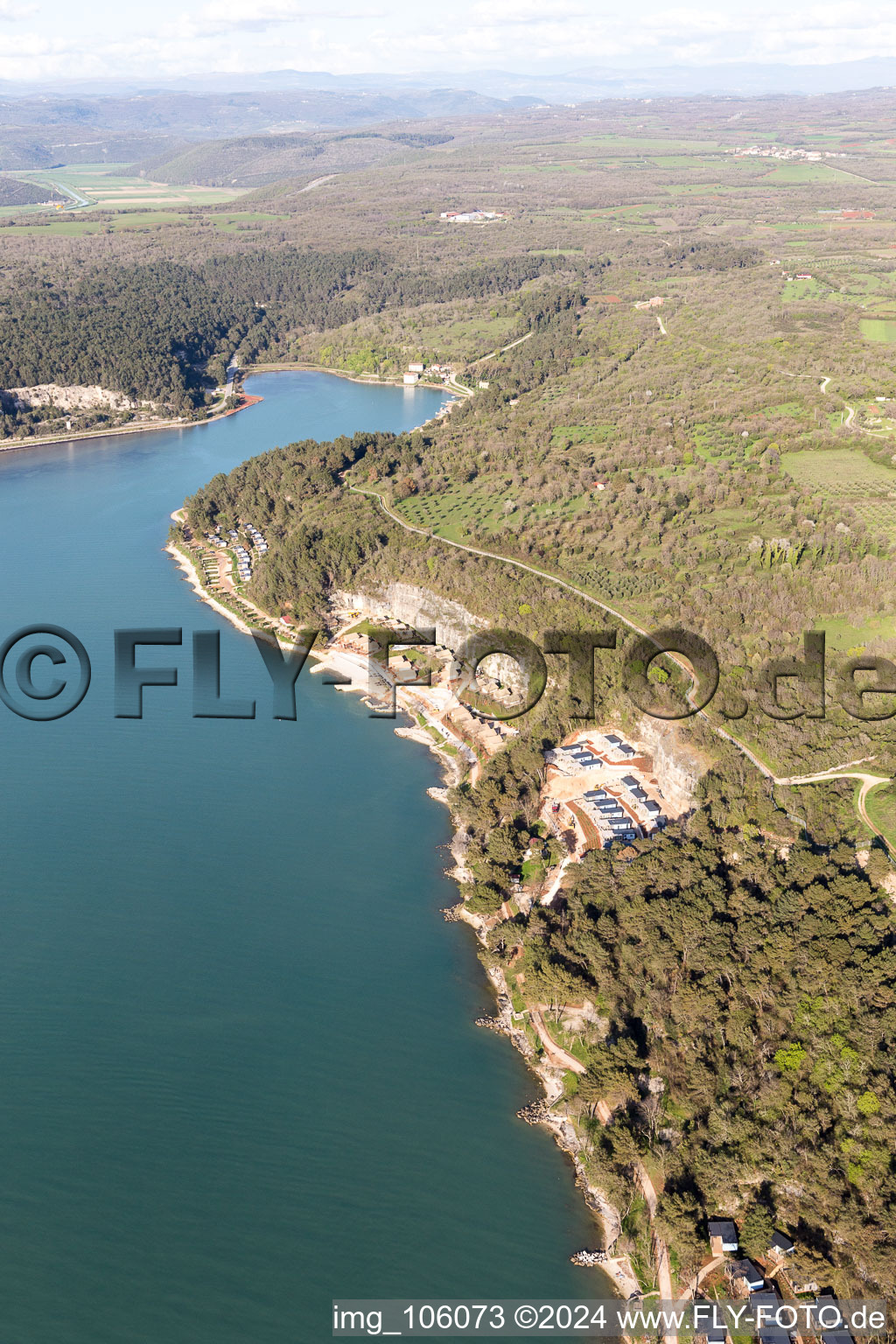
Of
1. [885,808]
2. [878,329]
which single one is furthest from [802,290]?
[885,808]

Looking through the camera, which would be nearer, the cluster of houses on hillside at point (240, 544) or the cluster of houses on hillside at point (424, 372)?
the cluster of houses on hillside at point (240, 544)

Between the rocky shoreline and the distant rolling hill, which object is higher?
the distant rolling hill

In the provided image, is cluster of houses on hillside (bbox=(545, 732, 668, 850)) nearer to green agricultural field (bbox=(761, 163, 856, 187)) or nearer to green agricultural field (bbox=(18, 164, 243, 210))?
green agricultural field (bbox=(761, 163, 856, 187))

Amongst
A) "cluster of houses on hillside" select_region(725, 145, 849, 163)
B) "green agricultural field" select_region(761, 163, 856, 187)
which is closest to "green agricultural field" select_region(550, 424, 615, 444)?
"green agricultural field" select_region(761, 163, 856, 187)

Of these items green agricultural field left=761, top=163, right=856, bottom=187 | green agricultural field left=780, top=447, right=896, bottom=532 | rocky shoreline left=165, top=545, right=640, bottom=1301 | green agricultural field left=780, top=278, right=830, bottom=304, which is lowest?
rocky shoreline left=165, top=545, right=640, bottom=1301

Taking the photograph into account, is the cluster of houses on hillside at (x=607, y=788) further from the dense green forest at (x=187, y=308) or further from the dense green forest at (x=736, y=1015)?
the dense green forest at (x=187, y=308)

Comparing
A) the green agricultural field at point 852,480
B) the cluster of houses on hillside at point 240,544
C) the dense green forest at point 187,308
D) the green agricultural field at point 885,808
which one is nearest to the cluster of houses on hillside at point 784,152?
the dense green forest at point 187,308
